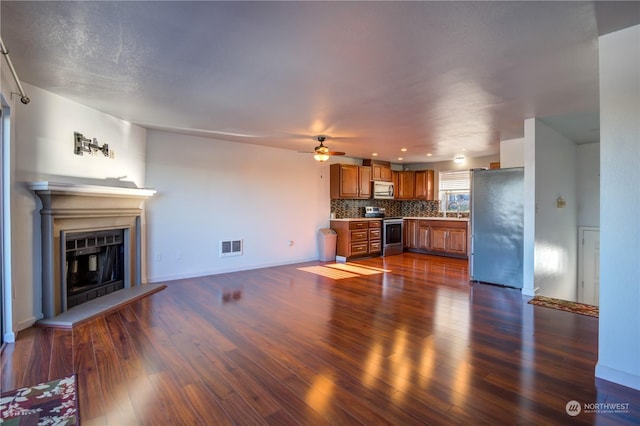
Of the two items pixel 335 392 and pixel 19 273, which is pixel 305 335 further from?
Result: pixel 19 273

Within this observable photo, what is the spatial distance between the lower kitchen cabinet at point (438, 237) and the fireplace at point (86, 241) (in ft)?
20.5

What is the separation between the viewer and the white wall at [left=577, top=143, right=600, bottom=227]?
5707 millimetres

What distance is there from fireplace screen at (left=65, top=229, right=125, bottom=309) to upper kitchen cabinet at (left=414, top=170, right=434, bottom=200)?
674 centimetres

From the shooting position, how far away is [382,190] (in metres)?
8.12

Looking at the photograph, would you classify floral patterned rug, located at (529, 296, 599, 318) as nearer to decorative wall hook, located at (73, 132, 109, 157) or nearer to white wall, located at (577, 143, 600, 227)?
white wall, located at (577, 143, 600, 227)

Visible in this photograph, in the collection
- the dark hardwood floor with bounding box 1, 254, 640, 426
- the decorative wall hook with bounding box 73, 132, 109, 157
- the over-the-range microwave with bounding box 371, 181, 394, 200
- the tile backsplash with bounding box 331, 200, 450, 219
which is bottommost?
the dark hardwood floor with bounding box 1, 254, 640, 426

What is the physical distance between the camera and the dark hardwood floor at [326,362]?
1862 millimetres

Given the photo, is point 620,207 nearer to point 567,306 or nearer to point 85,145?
point 567,306

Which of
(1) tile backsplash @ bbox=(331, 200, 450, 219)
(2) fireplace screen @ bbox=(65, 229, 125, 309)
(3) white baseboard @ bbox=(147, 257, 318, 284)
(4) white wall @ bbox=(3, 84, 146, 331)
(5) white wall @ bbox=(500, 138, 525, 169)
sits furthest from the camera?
(1) tile backsplash @ bbox=(331, 200, 450, 219)

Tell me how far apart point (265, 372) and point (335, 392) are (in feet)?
1.81

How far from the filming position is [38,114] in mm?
3197

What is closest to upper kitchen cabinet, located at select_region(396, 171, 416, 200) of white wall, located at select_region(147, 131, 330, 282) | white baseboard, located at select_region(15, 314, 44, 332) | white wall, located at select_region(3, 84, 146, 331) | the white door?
white wall, located at select_region(147, 131, 330, 282)

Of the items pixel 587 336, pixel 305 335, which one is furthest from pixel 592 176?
pixel 305 335

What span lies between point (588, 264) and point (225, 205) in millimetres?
6642
